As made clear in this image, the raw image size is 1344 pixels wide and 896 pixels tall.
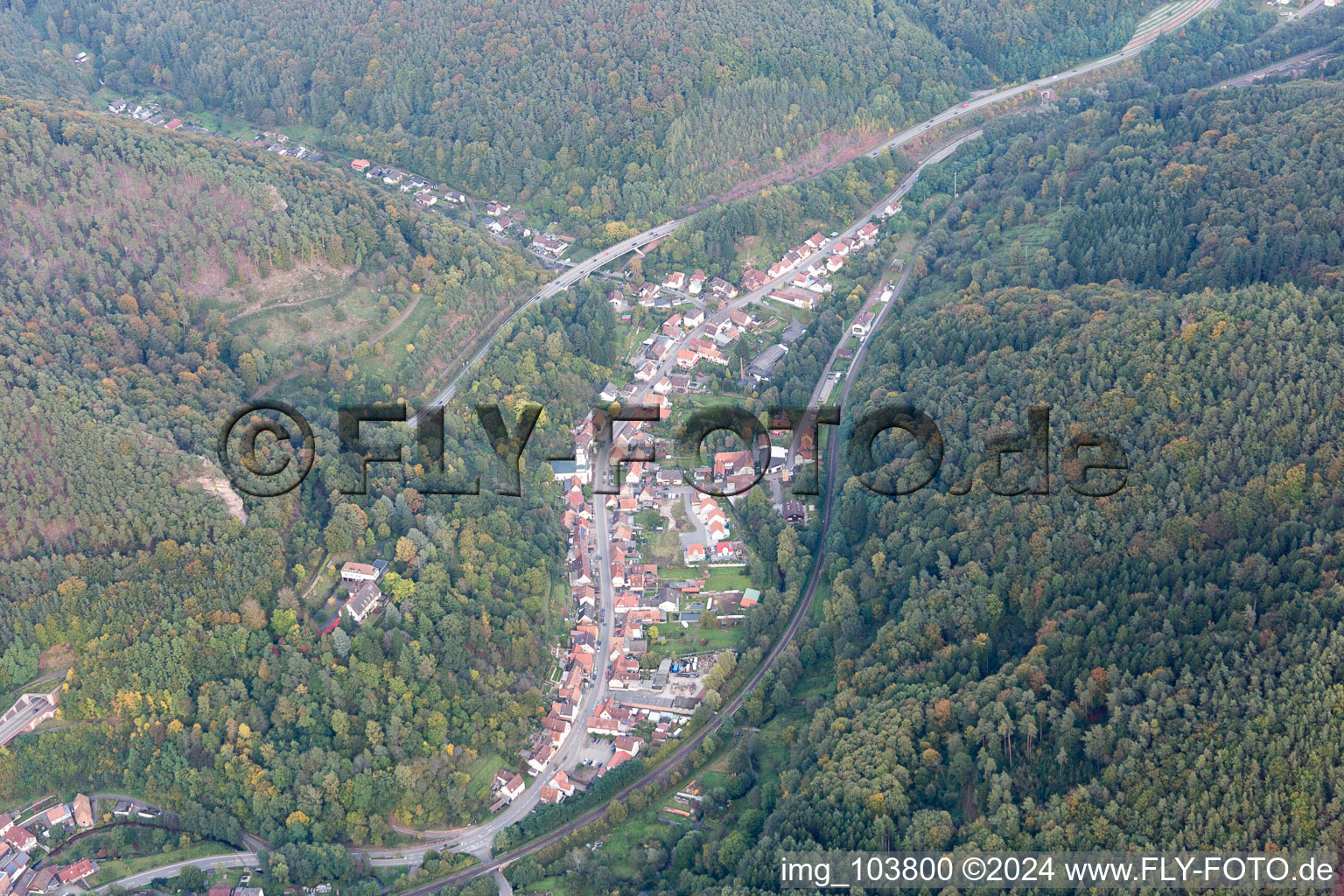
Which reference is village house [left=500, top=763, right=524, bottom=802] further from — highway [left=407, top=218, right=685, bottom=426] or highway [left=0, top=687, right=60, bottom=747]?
highway [left=407, top=218, right=685, bottom=426]

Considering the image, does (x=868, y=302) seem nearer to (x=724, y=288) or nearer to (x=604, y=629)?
(x=724, y=288)

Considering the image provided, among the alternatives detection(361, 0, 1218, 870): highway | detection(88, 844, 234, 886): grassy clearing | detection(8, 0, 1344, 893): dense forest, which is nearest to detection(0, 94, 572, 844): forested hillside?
detection(8, 0, 1344, 893): dense forest

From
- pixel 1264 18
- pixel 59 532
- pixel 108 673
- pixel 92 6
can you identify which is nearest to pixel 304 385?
pixel 59 532

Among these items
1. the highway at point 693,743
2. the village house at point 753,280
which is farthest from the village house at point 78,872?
the village house at point 753,280

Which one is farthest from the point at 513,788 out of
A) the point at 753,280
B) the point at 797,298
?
the point at 753,280

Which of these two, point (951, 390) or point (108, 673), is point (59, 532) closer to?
point (108, 673)

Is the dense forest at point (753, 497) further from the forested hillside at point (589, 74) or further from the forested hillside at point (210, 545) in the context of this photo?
the forested hillside at point (589, 74)
